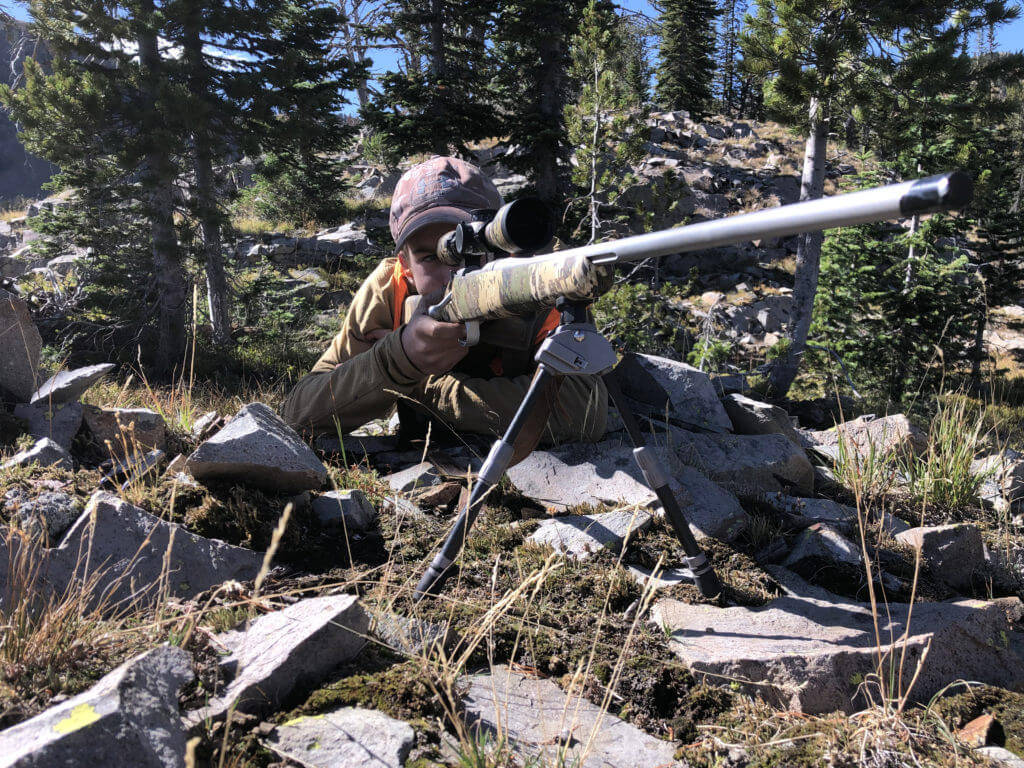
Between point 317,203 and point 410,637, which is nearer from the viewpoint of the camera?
point 410,637

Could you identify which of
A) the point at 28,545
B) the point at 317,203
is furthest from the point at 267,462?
the point at 317,203

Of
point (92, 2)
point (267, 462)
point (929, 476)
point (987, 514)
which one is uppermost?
point (92, 2)

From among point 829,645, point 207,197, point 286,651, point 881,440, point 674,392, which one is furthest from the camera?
point 207,197

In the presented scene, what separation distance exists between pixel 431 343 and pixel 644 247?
143 centimetres

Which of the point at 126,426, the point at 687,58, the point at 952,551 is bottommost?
the point at 952,551

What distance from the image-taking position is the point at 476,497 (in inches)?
99.3

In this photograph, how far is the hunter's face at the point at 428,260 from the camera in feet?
11.6

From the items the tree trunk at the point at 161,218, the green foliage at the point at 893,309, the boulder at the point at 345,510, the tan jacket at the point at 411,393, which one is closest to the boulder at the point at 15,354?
the tan jacket at the point at 411,393

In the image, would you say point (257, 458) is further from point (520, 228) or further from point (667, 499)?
point (667, 499)

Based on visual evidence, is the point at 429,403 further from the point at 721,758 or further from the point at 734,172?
the point at 734,172

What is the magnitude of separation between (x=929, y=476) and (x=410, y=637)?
131 inches

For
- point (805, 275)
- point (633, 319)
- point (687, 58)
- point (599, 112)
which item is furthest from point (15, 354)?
point (687, 58)

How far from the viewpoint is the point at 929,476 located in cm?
392

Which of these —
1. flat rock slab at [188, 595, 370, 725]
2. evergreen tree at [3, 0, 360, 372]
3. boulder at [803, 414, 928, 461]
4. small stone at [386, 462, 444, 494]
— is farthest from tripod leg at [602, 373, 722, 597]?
evergreen tree at [3, 0, 360, 372]
